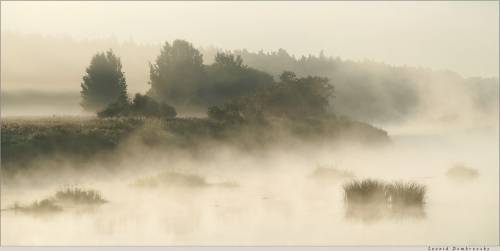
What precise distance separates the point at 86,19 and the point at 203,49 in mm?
A: 1881

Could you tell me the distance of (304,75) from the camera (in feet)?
37.7

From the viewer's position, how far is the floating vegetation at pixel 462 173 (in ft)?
38.4

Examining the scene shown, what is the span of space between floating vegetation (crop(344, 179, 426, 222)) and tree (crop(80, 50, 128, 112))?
12.0 feet

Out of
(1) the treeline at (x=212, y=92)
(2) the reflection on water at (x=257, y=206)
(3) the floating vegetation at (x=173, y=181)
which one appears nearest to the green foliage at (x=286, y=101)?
(1) the treeline at (x=212, y=92)

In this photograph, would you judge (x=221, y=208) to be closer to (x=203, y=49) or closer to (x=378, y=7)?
(x=203, y=49)

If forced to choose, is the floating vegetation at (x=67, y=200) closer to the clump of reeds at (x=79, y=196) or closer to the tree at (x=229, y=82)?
the clump of reeds at (x=79, y=196)

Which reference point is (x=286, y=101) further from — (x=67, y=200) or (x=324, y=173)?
(x=67, y=200)

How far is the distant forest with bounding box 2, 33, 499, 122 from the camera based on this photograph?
1160cm

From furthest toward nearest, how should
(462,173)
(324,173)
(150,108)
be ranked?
(462,173)
(150,108)
(324,173)

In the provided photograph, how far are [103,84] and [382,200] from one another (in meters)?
4.45

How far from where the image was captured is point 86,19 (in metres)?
11.9

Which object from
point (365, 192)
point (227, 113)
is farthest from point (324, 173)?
point (227, 113)

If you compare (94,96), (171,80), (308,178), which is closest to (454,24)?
(308,178)

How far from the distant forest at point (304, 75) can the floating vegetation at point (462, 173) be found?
0.80m
